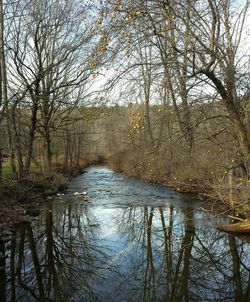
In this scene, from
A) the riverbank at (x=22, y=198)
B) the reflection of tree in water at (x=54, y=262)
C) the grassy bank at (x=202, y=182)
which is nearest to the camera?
the reflection of tree in water at (x=54, y=262)

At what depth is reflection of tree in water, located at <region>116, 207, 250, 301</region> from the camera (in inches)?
238

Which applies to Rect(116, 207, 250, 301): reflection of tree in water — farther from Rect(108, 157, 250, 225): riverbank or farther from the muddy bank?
Rect(108, 157, 250, 225): riverbank

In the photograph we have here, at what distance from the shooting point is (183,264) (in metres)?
7.40

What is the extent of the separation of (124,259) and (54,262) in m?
1.64

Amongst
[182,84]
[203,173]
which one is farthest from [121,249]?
[203,173]

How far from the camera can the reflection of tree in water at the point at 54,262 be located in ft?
19.7

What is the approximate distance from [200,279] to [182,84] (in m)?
5.13

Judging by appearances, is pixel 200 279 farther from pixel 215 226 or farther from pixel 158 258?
pixel 215 226

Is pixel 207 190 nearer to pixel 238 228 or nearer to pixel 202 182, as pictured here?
pixel 202 182

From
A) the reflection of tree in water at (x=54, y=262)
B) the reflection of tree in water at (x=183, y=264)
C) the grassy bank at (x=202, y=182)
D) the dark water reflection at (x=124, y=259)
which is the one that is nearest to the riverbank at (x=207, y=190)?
the grassy bank at (x=202, y=182)

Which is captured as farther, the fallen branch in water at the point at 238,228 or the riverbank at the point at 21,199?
the riverbank at the point at 21,199

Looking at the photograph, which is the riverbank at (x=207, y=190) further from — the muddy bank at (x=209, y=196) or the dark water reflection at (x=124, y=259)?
the dark water reflection at (x=124, y=259)

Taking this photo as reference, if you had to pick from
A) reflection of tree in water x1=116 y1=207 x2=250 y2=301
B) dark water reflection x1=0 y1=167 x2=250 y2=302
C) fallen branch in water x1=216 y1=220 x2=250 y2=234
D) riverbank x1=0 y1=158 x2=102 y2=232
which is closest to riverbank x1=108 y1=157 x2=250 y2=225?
fallen branch in water x1=216 y1=220 x2=250 y2=234

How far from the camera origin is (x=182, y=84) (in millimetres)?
9039
